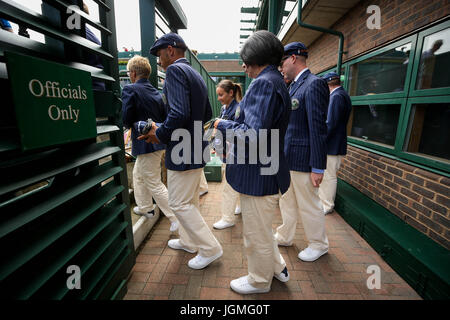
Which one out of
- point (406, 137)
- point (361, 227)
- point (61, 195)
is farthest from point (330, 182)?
point (61, 195)

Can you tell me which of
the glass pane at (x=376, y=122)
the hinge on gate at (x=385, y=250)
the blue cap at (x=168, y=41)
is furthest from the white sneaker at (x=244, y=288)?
the glass pane at (x=376, y=122)

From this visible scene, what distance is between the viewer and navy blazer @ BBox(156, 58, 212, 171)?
173cm

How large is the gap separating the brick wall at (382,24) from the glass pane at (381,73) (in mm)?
194

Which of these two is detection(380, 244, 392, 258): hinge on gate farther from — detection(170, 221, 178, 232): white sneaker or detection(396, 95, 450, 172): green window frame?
detection(170, 221, 178, 232): white sneaker

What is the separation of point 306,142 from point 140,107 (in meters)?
1.87

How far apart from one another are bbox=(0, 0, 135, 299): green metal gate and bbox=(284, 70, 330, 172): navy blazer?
1.59 meters

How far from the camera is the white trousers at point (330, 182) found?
10.1ft

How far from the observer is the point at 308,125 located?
6.70 feet

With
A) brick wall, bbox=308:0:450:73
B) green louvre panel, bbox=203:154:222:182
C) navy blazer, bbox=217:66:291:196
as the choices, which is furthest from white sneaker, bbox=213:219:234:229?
brick wall, bbox=308:0:450:73

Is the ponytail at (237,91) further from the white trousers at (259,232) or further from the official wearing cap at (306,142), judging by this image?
the white trousers at (259,232)

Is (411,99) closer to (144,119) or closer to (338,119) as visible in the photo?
(338,119)
